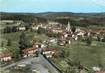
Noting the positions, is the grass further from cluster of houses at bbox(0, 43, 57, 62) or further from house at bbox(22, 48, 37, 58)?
house at bbox(22, 48, 37, 58)

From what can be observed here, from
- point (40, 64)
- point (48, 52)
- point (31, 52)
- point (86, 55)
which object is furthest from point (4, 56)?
point (86, 55)

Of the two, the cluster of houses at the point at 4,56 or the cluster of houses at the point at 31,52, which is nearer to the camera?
the cluster of houses at the point at 4,56

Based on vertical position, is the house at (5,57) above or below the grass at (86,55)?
above

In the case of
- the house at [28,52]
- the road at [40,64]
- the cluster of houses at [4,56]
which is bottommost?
the road at [40,64]

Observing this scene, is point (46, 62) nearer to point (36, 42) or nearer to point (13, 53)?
point (13, 53)

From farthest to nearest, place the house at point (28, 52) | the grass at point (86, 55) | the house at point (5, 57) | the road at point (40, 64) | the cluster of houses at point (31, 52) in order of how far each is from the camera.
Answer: the house at point (28, 52) < the grass at point (86, 55) < the cluster of houses at point (31, 52) < the house at point (5, 57) < the road at point (40, 64)

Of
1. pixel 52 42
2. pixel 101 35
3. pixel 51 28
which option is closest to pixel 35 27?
pixel 51 28

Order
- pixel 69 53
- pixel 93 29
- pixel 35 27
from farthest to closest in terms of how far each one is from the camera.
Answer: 1. pixel 93 29
2. pixel 35 27
3. pixel 69 53

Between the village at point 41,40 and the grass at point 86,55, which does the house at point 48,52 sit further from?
the grass at point 86,55
